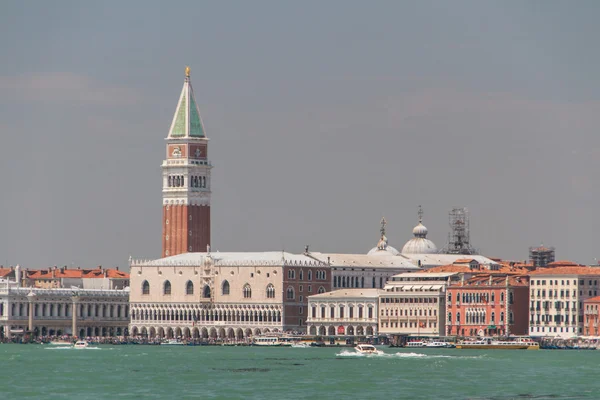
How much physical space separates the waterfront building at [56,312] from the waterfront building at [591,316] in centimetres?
4905

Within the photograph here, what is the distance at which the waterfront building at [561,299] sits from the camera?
164375mm

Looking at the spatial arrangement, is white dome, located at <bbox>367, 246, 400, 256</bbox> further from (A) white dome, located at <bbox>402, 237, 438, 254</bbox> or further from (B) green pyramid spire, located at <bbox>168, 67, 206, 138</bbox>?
(B) green pyramid spire, located at <bbox>168, 67, 206, 138</bbox>

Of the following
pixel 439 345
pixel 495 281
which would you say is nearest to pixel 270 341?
pixel 439 345

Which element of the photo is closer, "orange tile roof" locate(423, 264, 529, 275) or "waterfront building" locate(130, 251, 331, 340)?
"orange tile roof" locate(423, 264, 529, 275)

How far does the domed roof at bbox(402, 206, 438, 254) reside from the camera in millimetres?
196750

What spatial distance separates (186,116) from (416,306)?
35.9 m

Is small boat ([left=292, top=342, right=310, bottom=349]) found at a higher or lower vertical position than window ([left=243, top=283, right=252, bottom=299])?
lower

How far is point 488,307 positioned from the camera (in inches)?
6619

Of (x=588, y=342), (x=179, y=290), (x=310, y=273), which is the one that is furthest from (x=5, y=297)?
(x=588, y=342)

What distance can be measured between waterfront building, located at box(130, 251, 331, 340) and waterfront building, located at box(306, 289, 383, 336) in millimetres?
3912

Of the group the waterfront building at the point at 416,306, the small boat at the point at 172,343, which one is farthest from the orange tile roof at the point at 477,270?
the small boat at the point at 172,343

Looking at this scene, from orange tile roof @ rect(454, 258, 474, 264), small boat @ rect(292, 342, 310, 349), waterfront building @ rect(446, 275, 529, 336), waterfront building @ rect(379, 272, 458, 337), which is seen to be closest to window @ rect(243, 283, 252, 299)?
small boat @ rect(292, 342, 310, 349)

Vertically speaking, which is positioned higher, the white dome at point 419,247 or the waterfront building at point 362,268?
the white dome at point 419,247

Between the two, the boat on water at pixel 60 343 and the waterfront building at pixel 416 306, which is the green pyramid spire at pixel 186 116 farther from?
the waterfront building at pixel 416 306
